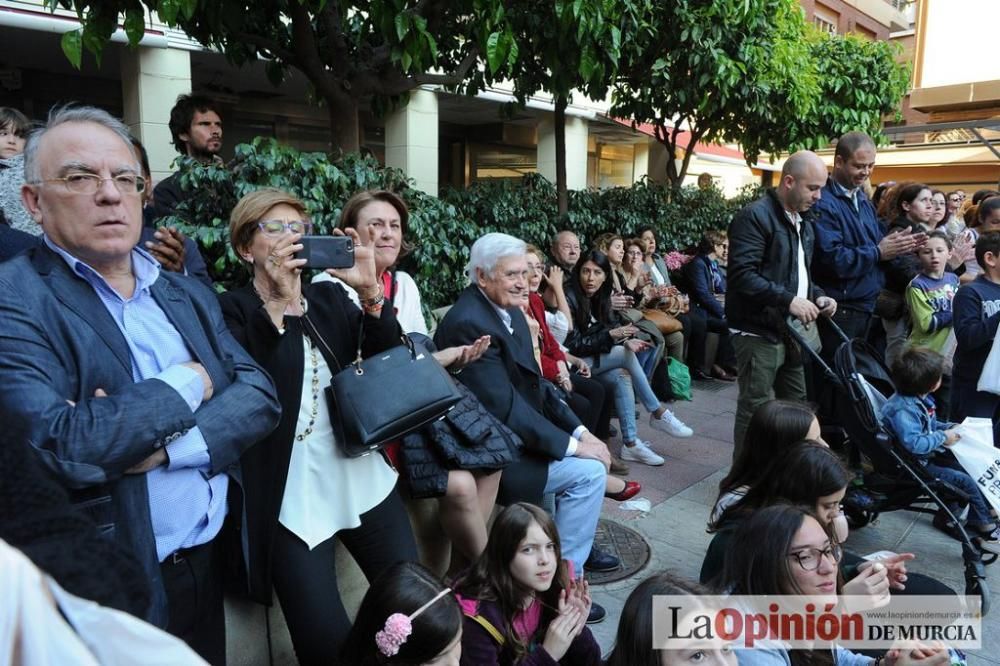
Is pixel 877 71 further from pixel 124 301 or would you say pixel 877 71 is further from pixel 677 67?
pixel 124 301

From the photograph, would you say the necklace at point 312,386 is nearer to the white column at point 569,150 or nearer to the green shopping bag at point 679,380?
the green shopping bag at point 679,380

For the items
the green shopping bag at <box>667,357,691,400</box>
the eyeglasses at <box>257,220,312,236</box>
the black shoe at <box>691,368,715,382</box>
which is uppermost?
the eyeglasses at <box>257,220,312,236</box>

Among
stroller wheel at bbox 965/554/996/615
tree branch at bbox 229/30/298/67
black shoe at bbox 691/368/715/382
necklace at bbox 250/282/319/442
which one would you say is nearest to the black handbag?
necklace at bbox 250/282/319/442

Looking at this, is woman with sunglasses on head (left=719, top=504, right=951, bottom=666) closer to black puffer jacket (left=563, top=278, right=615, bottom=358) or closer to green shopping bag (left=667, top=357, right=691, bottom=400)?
black puffer jacket (left=563, top=278, right=615, bottom=358)

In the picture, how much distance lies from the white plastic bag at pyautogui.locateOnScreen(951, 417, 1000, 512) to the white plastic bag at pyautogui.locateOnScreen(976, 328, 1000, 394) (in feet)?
1.90

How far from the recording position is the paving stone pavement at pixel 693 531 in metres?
3.22

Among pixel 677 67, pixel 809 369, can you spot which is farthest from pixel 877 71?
pixel 809 369

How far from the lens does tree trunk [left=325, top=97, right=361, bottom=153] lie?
4500 mm

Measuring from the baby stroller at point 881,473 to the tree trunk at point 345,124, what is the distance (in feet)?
9.76

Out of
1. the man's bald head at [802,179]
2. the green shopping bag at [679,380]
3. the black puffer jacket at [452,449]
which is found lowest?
the green shopping bag at [679,380]

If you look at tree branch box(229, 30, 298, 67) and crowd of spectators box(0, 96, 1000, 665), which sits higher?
tree branch box(229, 30, 298, 67)

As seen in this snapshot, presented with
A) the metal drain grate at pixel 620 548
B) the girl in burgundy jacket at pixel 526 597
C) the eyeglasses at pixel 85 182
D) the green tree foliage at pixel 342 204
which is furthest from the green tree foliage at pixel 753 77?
the eyeglasses at pixel 85 182

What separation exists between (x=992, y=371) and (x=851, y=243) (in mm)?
1104

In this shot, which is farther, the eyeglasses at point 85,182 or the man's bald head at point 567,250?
the man's bald head at point 567,250
